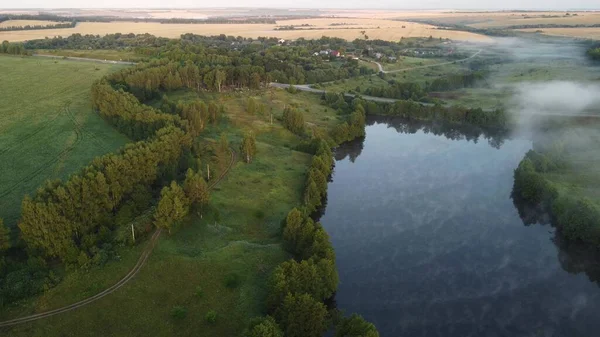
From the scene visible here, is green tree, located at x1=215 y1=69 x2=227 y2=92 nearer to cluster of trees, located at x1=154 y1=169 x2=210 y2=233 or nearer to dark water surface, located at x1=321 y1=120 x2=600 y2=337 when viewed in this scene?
dark water surface, located at x1=321 y1=120 x2=600 y2=337

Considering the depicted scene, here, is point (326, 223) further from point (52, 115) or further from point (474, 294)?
point (52, 115)

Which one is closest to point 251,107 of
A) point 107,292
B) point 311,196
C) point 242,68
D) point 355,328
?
point 242,68

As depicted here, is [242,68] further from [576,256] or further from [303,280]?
[576,256]

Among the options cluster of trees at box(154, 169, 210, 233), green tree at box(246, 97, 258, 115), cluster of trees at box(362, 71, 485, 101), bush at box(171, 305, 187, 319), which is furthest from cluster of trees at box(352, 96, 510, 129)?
bush at box(171, 305, 187, 319)

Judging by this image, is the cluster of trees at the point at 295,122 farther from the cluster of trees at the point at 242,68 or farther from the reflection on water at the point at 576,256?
the reflection on water at the point at 576,256

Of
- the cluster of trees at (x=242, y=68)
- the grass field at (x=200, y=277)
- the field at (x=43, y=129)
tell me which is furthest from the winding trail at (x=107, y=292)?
the cluster of trees at (x=242, y=68)

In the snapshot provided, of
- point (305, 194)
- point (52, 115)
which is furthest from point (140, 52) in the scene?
point (305, 194)

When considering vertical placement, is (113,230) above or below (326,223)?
above
